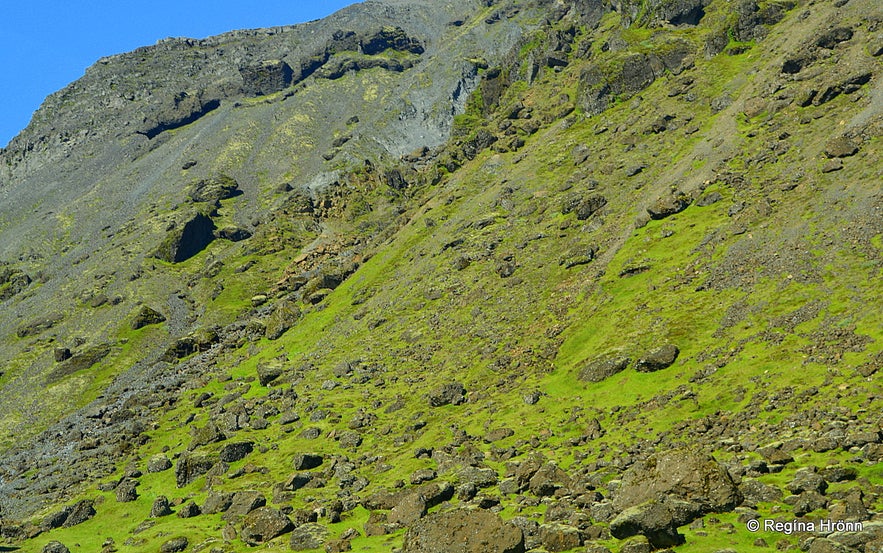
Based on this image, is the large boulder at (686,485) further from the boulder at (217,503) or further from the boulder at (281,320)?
the boulder at (281,320)

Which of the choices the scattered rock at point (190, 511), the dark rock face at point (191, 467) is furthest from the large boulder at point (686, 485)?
the dark rock face at point (191, 467)

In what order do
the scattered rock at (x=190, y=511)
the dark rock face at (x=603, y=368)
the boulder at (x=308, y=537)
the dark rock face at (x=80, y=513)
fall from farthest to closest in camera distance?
the dark rock face at (x=80, y=513)
the dark rock face at (x=603, y=368)
the scattered rock at (x=190, y=511)
the boulder at (x=308, y=537)

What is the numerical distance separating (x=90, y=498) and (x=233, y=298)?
9674 centimetres

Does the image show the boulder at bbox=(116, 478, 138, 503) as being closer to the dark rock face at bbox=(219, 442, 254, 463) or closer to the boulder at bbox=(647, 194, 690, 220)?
the dark rock face at bbox=(219, 442, 254, 463)

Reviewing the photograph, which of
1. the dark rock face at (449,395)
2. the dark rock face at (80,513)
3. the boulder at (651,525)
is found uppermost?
the dark rock face at (80,513)

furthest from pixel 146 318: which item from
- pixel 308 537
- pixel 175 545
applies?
pixel 308 537

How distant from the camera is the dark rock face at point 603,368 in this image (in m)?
73.1

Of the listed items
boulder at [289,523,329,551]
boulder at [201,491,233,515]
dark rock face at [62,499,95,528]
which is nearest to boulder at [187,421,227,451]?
dark rock face at [62,499,95,528]

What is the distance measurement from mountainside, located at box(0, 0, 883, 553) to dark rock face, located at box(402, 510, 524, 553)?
0.18m

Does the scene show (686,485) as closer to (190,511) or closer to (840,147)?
(190,511)

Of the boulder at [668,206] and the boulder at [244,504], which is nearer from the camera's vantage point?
the boulder at [244,504]

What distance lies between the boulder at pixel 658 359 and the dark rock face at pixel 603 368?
7.09 ft

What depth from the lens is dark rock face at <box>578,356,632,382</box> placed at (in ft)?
240

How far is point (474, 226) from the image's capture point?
141500mm
